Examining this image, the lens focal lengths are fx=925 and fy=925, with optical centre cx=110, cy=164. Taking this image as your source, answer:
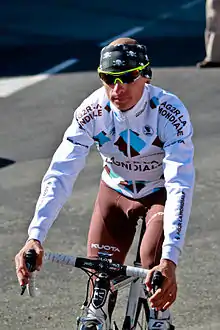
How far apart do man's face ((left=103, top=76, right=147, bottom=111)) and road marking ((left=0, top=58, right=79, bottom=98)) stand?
10216 millimetres

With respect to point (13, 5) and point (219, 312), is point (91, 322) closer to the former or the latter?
point (219, 312)

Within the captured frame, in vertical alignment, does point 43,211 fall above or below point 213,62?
above

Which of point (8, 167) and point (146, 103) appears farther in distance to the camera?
point (8, 167)

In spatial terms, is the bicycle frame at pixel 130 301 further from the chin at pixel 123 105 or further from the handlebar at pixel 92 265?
the chin at pixel 123 105

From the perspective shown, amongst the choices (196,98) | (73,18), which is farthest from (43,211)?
(73,18)

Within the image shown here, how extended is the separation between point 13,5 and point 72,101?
889 cm

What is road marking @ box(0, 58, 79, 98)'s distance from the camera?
1590 cm

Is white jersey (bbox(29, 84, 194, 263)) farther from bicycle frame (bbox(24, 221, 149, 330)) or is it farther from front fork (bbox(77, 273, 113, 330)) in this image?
front fork (bbox(77, 273, 113, 330))

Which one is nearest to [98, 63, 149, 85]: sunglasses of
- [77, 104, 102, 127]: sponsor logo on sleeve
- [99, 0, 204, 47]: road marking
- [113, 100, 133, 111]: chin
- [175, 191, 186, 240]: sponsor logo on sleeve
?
[113, 100, 133, 111]: chin

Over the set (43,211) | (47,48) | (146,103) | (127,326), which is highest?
A: (146,103)

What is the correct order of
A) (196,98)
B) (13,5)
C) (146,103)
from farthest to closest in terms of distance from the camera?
(13,5), (196,98), (146,103)

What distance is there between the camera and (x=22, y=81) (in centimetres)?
1647

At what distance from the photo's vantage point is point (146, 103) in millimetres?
5691

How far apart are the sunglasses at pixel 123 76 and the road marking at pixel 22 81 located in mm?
10298
